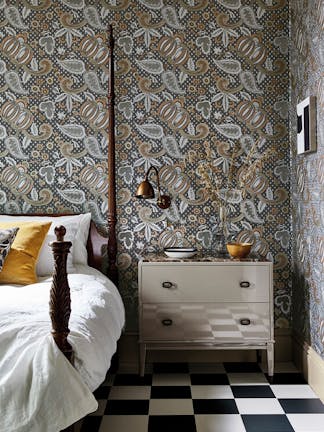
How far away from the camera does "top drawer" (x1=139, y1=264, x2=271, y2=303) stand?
314 cm

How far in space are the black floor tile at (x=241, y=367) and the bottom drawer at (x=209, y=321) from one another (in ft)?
0.95

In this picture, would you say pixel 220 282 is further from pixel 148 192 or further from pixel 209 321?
pixel 148 192

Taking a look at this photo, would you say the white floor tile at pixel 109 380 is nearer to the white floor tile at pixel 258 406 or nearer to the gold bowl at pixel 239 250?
the white floor tile at pixel 258 406

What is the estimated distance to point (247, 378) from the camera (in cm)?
319

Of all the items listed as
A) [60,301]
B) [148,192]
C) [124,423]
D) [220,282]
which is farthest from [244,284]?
[60,301]

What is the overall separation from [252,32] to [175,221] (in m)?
1.39

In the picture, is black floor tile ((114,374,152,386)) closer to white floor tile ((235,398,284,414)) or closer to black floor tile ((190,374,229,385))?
black floor tile ((190,374,229,385))

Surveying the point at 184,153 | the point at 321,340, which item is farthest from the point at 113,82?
the point at 321,340

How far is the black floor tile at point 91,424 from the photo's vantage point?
250cm

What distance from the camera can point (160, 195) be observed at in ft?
11.4

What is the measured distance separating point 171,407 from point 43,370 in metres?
1.35

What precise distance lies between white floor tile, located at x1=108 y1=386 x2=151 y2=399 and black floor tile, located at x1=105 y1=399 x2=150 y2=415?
0.06 meters

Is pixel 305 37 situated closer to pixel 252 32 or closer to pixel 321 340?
pixel 252 32

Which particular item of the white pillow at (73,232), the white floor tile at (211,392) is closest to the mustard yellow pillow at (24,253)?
the white pillow at (73,232)
